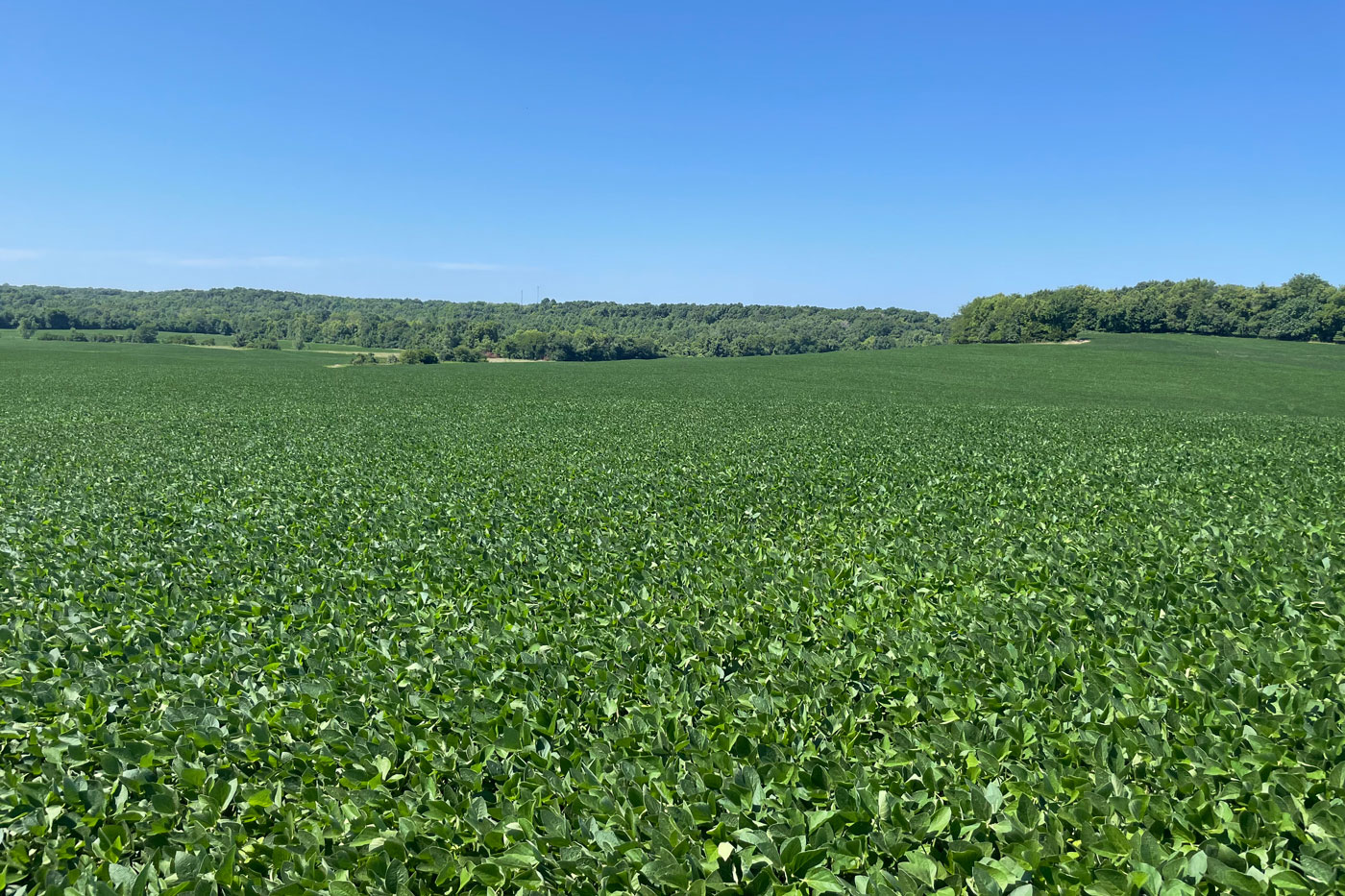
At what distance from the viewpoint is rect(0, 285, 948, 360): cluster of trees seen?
4902 inches

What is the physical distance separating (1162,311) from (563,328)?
11777cm

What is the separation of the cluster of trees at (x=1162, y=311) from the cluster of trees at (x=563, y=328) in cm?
3582

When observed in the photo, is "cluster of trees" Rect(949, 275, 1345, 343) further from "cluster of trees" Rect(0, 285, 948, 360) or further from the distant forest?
"cluster of trees" Rect(0, 285, 948, 360)

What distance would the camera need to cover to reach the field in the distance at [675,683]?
11.1 ft

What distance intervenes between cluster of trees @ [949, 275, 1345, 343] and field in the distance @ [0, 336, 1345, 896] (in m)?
110

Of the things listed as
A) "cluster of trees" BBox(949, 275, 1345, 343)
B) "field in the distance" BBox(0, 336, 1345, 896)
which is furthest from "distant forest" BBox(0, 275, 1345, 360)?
"field in the distance" BBox(0, 336, 1345, 896)

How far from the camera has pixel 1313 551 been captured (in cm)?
786

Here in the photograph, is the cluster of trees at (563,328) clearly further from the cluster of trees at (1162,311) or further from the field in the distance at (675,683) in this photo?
the field in the distance at (675,683)

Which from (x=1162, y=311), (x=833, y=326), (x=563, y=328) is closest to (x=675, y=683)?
(x=1162, y=311)

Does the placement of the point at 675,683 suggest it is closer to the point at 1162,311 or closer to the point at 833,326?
the point at 1162,311

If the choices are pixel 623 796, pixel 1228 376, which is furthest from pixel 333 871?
pixel 1228 376

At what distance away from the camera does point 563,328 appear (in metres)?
164

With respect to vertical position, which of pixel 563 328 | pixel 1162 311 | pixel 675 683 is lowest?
pixel 675 683

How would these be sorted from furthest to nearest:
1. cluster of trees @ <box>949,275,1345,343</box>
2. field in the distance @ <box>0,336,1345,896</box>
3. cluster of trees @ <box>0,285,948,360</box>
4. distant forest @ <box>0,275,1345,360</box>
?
cluster of trees @ <box>0,285,948,360</box> < distant forest @ <box>0,275,1345,360</box> < cluster of trees @ <box>949,275,1345,343</box> < field in the distance @ <box>0,336,1345,896</box>
